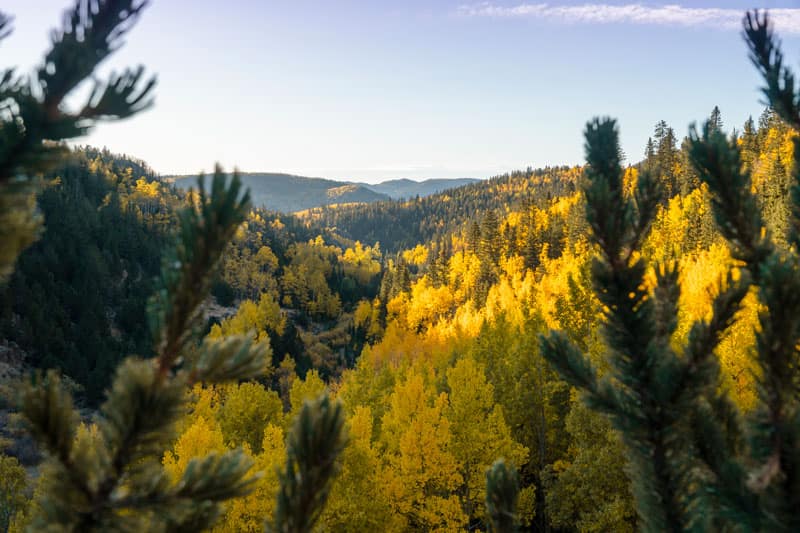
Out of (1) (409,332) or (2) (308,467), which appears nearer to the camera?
(2) (308,467)

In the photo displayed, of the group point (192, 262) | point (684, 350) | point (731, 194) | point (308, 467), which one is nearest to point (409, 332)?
point (684, 350)

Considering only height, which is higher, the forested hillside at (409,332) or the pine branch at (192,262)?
the pine branch at (192,262)

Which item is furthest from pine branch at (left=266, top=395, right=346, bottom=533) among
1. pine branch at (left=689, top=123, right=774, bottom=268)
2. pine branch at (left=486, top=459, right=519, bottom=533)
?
pine branch at (left=689, top=123, right=774, bottom=268)

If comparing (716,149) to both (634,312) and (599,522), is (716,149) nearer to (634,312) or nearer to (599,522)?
(634,312)

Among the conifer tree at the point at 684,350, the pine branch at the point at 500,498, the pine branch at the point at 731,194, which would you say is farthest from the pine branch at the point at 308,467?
the pine branch at the point at 731,194

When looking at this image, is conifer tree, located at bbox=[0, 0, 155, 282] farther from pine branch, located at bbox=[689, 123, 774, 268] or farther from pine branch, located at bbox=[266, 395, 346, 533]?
pine branch, located at bbox=[689, 123, 774, 268]

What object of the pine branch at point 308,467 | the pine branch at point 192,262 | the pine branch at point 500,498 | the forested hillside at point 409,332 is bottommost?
the forested hillside at point 409,332

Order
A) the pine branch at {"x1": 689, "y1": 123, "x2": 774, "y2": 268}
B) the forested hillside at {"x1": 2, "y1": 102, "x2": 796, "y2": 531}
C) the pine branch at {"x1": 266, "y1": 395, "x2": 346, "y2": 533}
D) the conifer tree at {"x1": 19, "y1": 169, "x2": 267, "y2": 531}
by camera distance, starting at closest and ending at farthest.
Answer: the conifer tree at {"x1": 19, "y1": 169, "x2": 267, "y2": 531} → the pine branch at {"x1": 266, "y1": 395, "x2": 346, "y2": 533} → the pine branch at {"x1": 689, "y1": 123, "x2": 774, "y2": 268} → the forested hillside at {"x1": 2, "y1": 102, "x2": 796, "y2": 531}

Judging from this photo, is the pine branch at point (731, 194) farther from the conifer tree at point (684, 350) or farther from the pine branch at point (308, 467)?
the pine branch at point (308, 467)

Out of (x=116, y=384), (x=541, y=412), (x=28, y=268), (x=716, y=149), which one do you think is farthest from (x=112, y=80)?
(x=28, y=268)

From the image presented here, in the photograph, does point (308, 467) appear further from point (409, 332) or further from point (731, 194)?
point (409, 332)

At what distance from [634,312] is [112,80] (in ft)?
8.54

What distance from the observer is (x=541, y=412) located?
20844 millimetres

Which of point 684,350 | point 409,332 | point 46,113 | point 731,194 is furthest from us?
point 409,332
